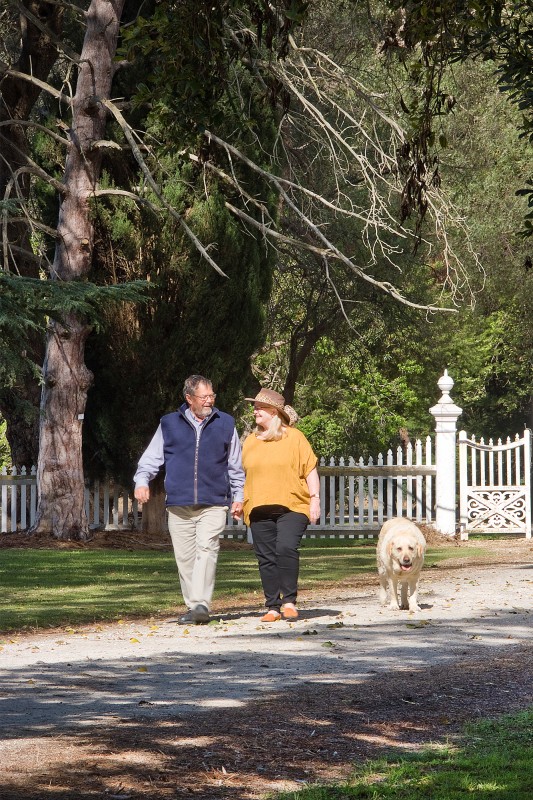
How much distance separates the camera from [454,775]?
5.25 metres

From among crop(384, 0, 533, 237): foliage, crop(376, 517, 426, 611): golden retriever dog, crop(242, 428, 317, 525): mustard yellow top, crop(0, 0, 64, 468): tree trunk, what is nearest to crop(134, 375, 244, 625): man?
crop(242, 428, 317, 525): mustard yellow top

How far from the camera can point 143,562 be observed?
57.0 ft

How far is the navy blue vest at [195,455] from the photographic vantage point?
34.3 feet

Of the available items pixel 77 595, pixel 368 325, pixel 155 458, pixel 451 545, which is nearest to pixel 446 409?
pixel 451 545

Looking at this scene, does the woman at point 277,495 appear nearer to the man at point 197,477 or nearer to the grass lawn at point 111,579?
the man at point 197,477

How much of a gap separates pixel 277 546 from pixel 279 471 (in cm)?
61

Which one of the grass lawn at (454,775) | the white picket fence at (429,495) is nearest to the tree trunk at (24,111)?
the white picket fence at (429,495)

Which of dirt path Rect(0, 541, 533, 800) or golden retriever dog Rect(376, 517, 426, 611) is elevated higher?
golden retriever dog Rect(376, 517, 426, 611)

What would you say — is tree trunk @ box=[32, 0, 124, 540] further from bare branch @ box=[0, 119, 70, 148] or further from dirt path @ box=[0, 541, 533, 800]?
dirt path @ box=[0, 541, 533, 800]

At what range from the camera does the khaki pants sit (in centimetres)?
1048

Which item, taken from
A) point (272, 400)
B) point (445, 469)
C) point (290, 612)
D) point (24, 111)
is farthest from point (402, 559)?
point (24, 111)

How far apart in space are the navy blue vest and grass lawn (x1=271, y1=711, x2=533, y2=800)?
15.4ft

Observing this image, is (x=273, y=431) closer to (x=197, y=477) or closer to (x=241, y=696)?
(x=197, y=477)

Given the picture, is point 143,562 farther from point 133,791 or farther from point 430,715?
point 133,791
